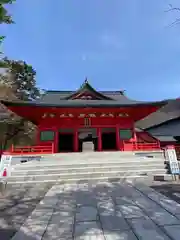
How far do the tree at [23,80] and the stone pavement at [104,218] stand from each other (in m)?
18.7

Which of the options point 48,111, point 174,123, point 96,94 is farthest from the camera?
point 174,123

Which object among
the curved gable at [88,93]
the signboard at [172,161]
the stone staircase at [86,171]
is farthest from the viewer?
the curved gable at [88,93]

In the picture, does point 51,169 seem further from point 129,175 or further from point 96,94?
point 96,94

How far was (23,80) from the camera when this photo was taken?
2228 cm

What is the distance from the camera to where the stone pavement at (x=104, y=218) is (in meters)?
2.56

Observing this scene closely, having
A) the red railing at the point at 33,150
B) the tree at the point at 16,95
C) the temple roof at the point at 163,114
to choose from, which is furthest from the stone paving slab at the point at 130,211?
the temple roof at the point at 163,114

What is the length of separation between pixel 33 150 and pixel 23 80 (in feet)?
47.5

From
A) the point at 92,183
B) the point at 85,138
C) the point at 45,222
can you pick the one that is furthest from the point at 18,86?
the point at 45,222

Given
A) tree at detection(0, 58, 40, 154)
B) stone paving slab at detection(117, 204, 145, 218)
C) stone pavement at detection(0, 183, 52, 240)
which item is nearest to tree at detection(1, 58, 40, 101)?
tree at detection(0, 58, 40, 154)

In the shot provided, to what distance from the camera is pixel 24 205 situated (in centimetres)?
420

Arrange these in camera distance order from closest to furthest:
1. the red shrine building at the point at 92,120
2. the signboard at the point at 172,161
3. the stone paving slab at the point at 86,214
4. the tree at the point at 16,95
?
the stone paving slab at the point at 86,214 → the signboard at the point at 172,161 → the red shrine building at the point at 92,120 → the tree at the point at 16,95

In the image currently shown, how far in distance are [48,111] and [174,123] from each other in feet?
43.3

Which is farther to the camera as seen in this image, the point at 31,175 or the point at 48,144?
the point at 48,144

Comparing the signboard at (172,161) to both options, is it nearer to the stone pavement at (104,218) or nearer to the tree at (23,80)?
the stone pavement at (104,218)
